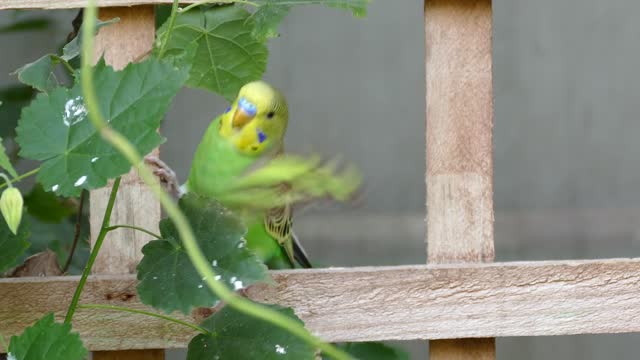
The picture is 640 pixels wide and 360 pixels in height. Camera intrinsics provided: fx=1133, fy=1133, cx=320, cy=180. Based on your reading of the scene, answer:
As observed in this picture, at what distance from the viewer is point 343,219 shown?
332cm

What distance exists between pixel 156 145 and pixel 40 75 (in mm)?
221

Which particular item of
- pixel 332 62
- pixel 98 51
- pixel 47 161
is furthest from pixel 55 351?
pixel 332 62

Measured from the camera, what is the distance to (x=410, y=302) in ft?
3.95

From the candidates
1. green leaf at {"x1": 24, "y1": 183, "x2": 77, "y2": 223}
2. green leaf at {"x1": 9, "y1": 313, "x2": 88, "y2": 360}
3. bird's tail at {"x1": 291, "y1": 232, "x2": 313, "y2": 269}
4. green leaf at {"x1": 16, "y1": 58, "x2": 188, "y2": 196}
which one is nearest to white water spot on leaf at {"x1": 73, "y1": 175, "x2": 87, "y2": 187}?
green leaf at {"x1": 16, "y1": 58, "x2": 188, "y2": 196}

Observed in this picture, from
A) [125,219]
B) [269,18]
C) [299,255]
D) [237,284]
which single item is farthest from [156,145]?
[299,255]

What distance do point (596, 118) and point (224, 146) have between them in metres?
2.25

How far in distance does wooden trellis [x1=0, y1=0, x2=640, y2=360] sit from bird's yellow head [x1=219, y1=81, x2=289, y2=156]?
4.7 inches

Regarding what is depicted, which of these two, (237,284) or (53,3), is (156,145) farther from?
(53,3)

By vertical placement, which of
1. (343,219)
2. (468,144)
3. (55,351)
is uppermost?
(343,219)

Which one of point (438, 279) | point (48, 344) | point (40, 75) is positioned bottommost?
point (48, 344)

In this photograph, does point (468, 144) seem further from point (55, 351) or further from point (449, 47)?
point (55, 351)

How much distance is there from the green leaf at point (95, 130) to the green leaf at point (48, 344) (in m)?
0.11

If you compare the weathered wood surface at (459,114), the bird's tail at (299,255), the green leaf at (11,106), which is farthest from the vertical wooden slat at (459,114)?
the green leaf at (11,106)

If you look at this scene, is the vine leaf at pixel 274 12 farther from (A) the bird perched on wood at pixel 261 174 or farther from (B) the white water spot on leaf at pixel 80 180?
(B) the white water spot on leaf at pixel 80 180
